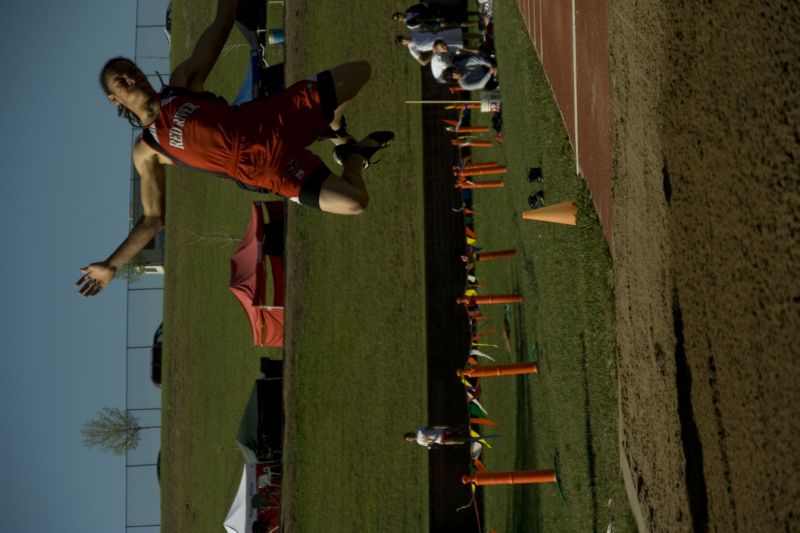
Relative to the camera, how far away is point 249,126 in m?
5.92

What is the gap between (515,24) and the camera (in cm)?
1030

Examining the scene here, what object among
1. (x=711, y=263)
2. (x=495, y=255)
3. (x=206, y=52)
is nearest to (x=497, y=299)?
(x=495, y=255)

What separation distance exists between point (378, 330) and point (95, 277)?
6.34 meters

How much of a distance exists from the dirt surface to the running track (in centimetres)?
58

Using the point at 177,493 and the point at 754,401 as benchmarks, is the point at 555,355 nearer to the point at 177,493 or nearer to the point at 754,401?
the point at 754,401

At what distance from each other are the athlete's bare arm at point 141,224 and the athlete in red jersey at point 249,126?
0.62ft

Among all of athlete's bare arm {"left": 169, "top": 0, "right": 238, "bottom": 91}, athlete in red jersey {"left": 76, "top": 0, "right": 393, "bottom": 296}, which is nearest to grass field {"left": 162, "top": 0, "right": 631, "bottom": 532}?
athlete in red jersey {"left": 76, "top": 0, "right": 393, "bottom": 296}

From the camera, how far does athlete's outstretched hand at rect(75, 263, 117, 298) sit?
6309 millimetres

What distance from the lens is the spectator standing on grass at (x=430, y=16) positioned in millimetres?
13320

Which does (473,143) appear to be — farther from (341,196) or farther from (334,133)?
(341,196)

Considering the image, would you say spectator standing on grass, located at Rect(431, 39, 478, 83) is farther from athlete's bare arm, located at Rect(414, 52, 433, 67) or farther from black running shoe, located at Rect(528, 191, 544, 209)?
black running shoe, located at Rect(528, 191, 544, 209)

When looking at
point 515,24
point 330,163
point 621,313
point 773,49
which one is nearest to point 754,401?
point 773,49

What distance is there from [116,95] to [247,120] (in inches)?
35.9

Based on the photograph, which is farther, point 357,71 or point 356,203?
point 357,71
